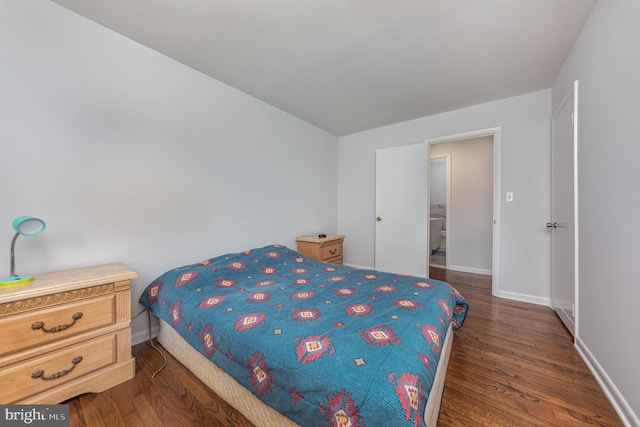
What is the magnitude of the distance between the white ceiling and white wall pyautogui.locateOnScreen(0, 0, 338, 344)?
23cm

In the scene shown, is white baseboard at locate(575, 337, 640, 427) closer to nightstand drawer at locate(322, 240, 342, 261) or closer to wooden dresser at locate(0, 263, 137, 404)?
nightstand drawer at locate(322, 240, 342, 261)

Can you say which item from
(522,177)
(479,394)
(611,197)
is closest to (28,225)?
(479,394)

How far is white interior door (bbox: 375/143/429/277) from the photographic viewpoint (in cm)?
355

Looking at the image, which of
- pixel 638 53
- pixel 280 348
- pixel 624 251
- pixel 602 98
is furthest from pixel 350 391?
pixel 602 98

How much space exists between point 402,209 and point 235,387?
3167 mm

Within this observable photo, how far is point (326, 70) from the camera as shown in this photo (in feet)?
7.54

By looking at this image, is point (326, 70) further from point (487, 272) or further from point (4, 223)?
point (487, 272)

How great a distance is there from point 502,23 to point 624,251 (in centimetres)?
165

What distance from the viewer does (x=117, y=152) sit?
72.1 inches

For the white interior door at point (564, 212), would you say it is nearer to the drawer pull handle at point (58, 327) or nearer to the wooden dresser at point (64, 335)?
the wooden dresser at point (64, 335)

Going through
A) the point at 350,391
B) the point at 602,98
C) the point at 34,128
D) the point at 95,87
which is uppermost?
the point at 95,87

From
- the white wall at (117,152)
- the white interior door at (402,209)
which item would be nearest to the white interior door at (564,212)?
the white interior door at (402,209)

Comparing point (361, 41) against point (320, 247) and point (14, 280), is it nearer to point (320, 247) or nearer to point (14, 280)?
point (320, 247)

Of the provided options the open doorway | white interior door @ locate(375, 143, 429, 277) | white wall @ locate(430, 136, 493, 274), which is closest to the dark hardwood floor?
white interior door @ locate(375, 143, 429, 277)
